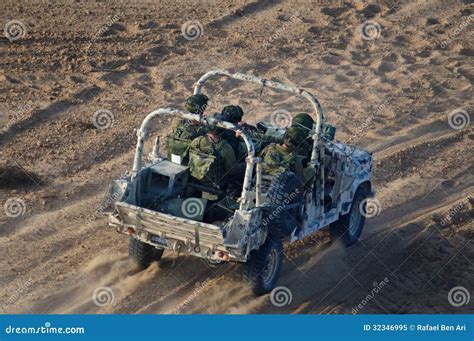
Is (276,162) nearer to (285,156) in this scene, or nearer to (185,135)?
(285,156)

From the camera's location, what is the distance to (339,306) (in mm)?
15016

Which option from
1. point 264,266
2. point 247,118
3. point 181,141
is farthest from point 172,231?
point 247,118

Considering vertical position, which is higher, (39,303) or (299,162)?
(299,162)

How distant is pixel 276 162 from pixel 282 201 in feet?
2.14

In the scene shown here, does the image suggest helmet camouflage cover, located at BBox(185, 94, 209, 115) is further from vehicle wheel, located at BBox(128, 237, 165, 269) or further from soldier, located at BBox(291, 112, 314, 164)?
vehicle wheel, located at BBox(128, 237, 165, 269)

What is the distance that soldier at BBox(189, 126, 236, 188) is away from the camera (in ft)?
48.3

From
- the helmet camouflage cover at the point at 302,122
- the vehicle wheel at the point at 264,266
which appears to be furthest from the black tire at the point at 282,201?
the helmet camouflage cover at the point at 302,122

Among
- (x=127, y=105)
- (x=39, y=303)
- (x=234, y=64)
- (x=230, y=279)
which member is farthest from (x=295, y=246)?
(x=234, y=64)

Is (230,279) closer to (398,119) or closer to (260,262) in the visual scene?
(260,262)

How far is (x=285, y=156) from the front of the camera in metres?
14.9

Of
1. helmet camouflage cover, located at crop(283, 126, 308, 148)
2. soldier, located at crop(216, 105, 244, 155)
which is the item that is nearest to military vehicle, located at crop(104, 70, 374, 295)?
helmet camouflage cover, located at crop(283, 126, 308, 148)

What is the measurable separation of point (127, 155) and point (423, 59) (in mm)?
8338

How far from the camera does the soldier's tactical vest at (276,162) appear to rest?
1477cm

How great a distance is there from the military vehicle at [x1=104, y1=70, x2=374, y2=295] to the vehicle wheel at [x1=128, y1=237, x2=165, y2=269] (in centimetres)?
1
